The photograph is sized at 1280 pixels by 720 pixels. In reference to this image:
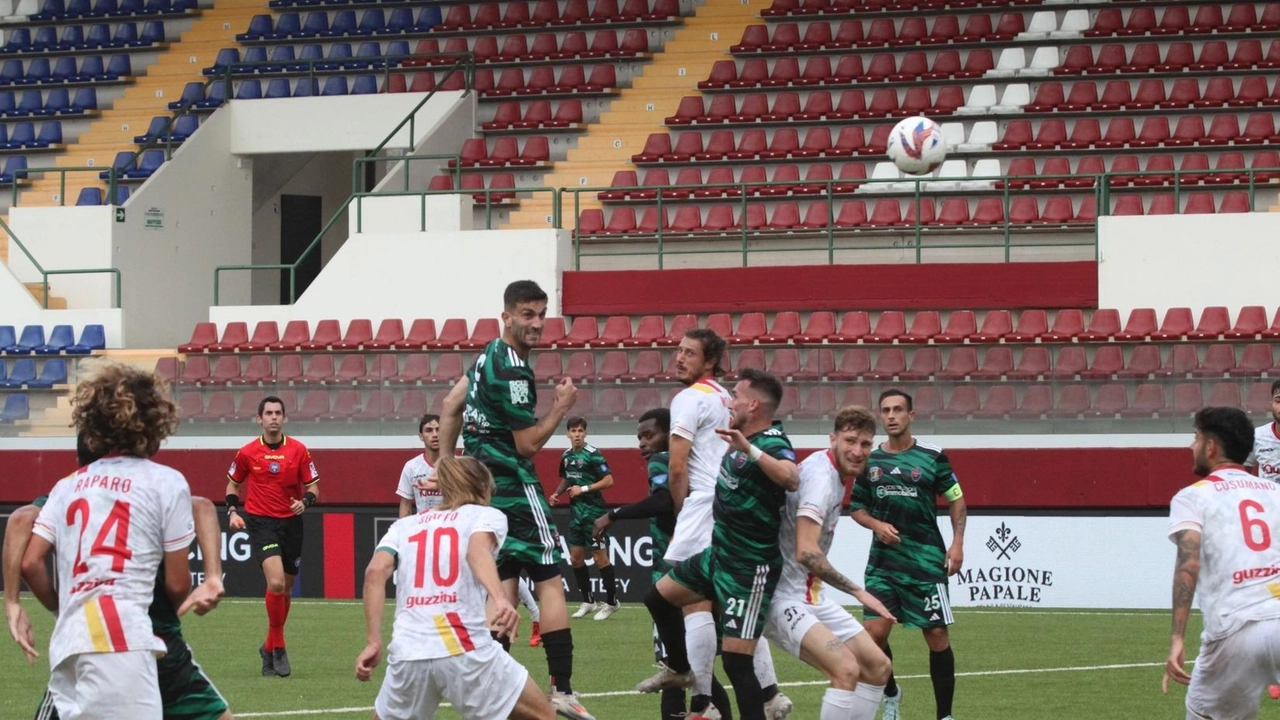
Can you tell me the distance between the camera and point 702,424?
9023 mm

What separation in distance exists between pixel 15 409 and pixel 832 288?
410 inches

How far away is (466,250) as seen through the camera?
24.5 meters

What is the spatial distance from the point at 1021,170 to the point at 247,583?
1222 cm

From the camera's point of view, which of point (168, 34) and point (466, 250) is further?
point (168, 34)

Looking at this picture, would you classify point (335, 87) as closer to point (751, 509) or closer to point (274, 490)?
point (274, 490)

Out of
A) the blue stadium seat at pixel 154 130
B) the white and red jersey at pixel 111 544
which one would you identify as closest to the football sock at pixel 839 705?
A: the white and red jersey at pixel 111 544

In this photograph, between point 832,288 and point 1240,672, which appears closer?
point 1240,672

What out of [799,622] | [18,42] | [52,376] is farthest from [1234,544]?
[18,42]

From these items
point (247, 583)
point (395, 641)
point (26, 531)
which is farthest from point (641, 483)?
point (26, 531)

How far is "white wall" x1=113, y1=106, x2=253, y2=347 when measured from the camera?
2780 cm

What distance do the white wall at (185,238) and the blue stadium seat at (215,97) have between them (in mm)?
365

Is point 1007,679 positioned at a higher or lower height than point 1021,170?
lower

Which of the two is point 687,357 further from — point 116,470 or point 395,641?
point 116,470

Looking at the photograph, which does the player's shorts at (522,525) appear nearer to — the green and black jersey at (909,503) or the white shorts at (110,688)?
the green and black jersey at (909,503)
